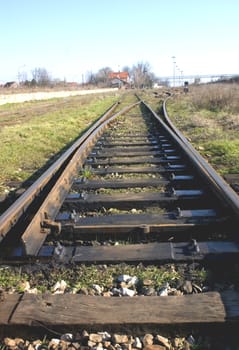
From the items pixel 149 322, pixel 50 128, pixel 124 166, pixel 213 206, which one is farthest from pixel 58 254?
pixel 50 128

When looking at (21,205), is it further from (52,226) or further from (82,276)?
(82,276)

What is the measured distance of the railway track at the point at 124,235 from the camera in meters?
2.25

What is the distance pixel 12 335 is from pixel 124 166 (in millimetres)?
4407

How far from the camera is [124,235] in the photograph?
340 centimetres

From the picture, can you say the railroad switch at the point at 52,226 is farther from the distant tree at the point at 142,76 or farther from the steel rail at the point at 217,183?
the distant tree at the point at 142,76

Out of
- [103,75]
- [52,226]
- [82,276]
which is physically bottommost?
[82,276]

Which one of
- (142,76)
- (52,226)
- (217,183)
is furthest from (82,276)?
(142,76)

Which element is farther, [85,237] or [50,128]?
[50,128]

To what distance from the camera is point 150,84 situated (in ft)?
461

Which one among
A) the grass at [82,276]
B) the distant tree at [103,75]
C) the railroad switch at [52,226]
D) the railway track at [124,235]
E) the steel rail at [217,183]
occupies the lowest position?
the grass at [82,276]

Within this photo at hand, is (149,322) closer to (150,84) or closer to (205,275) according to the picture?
(205,275)

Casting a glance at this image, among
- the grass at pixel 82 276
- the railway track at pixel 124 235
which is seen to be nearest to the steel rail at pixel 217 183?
the railway track at pixel 124 235

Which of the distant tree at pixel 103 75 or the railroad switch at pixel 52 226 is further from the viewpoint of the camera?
the distant tree at pixel 103 75

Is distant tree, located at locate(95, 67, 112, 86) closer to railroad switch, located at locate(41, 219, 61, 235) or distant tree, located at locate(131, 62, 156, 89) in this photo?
distant tree, located at locate(131, 62, 156, 89)
